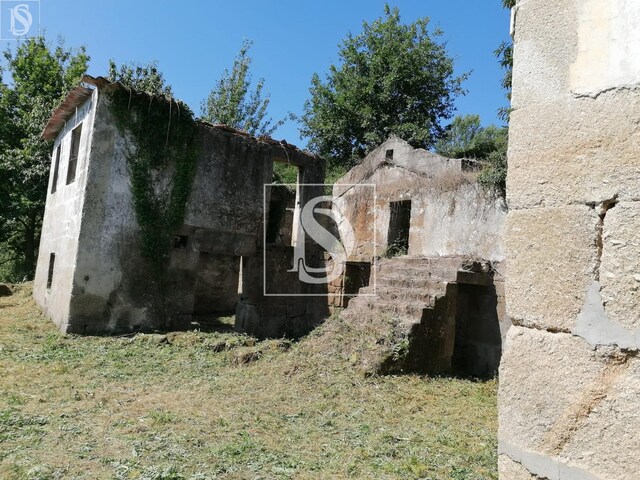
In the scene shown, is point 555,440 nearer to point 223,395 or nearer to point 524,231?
point 524,231

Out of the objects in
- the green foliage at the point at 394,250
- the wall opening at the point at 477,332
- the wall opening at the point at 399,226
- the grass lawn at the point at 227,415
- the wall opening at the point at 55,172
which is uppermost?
the wall opening at the point at 55,172

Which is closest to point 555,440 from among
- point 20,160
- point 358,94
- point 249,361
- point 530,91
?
point 530,91

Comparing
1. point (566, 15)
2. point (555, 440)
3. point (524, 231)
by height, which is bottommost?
point (555, 440)

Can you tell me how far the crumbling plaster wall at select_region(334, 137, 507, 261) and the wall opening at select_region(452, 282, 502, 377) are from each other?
75 cm

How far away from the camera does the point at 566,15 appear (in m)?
1.67

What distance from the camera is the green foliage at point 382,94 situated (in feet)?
73.1

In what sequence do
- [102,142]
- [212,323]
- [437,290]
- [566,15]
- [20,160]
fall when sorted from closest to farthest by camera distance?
[566,15], [437,290], [102,142], [212,323], [20,160]

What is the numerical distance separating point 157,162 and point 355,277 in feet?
18.8

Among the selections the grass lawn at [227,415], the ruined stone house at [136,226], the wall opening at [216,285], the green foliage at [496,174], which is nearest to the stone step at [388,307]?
the grass lawn at [227,415]

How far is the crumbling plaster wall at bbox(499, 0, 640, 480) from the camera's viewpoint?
4.76 ft

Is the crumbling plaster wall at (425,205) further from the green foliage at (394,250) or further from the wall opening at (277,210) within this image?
the wall opening at (277,210)

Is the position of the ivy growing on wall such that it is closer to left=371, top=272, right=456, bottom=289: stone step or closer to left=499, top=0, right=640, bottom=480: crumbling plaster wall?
left=371, top=272, right=456, bottom=289: stone step

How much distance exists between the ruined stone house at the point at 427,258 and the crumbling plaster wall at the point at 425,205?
0.02 meters

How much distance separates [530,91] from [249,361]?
6.73 meters
